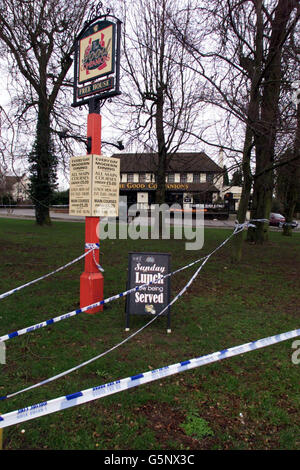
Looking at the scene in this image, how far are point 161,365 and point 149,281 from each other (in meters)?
1.45

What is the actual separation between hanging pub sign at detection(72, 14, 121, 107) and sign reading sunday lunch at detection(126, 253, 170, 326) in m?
2.77

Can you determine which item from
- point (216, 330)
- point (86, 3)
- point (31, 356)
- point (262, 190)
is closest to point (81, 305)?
point (31, 356)

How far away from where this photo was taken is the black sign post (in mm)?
4898

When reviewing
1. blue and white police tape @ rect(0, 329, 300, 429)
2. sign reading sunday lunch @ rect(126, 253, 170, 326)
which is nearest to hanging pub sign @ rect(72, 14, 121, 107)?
sign reading sunday lunch @ rect(126, 253, 170, 326)

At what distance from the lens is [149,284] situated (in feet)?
16.1

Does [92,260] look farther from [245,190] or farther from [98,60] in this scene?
[245,190]

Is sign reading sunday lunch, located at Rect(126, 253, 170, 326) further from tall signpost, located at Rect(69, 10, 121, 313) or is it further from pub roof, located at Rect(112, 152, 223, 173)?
pub roof, located at Rect(112, 152, 223, 173)

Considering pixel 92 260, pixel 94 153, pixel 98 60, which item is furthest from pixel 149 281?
pixel 98 60

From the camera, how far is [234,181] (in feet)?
39.1

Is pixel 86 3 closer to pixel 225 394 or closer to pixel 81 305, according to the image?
pixel 81 305

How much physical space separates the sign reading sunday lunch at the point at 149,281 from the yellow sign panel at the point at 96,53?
10.1ft

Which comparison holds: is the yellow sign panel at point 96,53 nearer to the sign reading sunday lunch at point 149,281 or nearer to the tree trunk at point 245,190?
the sign reading sunday lunch at point 149,281

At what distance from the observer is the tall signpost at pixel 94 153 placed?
5.21m
